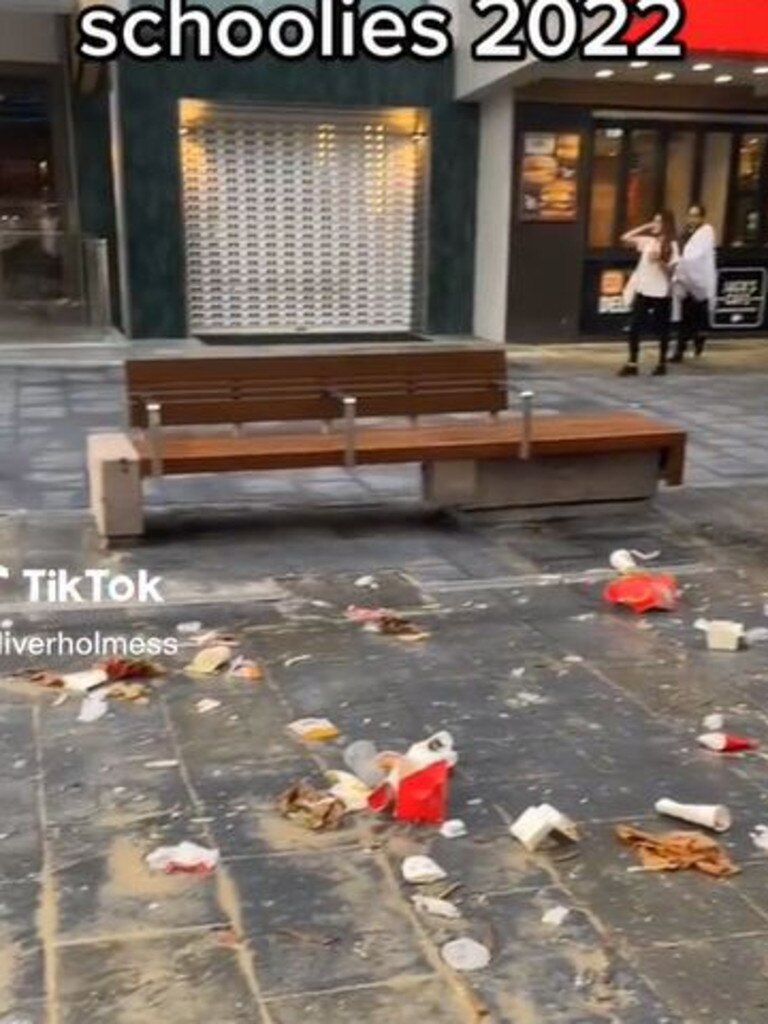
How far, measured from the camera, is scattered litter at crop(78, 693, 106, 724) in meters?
4.05

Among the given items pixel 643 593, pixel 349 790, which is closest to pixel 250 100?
pixel 643 593

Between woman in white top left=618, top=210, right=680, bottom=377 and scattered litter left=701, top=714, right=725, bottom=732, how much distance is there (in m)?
8.25

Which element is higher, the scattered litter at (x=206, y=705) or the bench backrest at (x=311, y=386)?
the bench backrest at (x=311, y=386)

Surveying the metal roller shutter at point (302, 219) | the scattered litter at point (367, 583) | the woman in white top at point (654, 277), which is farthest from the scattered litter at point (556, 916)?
the metal roller shutter at point (302, 219)

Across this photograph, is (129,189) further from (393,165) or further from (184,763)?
(184,763)

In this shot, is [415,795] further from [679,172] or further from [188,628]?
[679,172]

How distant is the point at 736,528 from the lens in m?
6.62

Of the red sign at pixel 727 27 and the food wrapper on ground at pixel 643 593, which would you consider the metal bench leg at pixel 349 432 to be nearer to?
the food wrapper on ground at pixel 643 593

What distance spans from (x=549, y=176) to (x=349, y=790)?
38.9 feet

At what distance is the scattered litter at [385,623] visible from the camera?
4891 millimetres

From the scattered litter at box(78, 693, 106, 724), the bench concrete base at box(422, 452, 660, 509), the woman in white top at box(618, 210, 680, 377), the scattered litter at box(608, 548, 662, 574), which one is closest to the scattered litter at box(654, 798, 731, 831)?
the scattered litter at box(78, 693, 106, 724)

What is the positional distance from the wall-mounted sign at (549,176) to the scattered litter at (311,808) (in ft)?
38.3

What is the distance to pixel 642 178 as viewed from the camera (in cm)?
1462

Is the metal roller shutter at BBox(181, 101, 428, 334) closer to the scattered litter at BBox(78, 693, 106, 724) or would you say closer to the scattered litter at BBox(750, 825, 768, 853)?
the scattered litter at BBox(78, 693, 106, 724)
